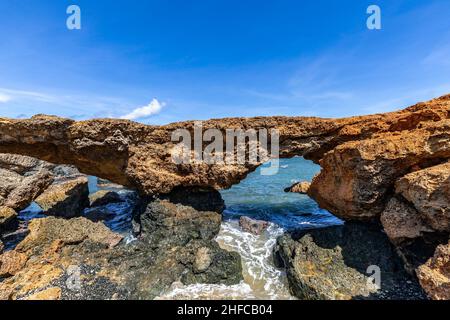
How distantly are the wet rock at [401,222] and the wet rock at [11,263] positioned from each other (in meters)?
12.5

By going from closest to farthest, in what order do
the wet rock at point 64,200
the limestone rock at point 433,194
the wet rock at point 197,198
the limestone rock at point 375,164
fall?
the limestone rock at point 433,194, the limestone rock at point 375,164, the wet rock at point 197,198, the wet rock at point 64,200

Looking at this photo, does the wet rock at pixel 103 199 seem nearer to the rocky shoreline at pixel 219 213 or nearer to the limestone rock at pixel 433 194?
the rocky shoreline at pixel 219 213

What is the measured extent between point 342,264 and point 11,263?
11242 mm

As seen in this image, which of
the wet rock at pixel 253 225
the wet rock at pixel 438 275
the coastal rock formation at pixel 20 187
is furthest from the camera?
the coastal rock formation at pixel 20 187

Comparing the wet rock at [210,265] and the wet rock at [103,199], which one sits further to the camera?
the wet rock at [103,199]

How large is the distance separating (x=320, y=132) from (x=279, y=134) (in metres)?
1.69

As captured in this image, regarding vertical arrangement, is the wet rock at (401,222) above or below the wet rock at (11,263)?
above

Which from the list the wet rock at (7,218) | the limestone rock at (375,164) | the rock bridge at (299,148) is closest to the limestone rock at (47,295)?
the rock bridge at (299,148)

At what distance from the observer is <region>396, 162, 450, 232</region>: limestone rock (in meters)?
6.38

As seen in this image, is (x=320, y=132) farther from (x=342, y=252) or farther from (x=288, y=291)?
(x=288, y=291)

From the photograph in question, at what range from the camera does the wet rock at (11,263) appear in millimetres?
8328

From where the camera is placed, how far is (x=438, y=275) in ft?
19.8

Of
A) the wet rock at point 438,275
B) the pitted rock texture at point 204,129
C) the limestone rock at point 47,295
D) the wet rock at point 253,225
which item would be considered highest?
the pitted rock texture at point 204,129
